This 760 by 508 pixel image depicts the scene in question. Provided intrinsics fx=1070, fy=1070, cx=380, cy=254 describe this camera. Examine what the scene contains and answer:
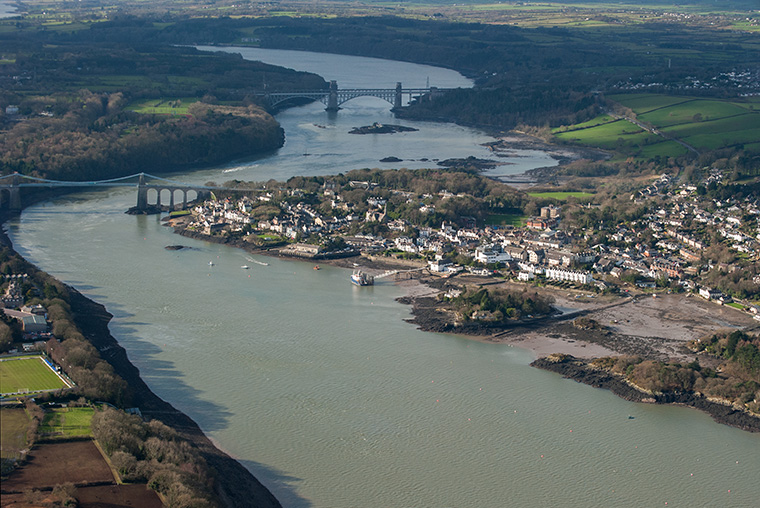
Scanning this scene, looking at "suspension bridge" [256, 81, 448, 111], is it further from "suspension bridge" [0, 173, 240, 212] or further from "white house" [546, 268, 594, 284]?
"white house" [546, 268, 594, 284]

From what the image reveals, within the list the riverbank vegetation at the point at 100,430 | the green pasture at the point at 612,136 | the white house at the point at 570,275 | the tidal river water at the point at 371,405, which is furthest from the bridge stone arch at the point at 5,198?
the green pasture at the point at 612,136

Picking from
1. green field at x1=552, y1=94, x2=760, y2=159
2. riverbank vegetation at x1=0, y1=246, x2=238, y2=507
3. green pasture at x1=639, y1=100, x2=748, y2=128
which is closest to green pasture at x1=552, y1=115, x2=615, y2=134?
green field at x1=552, y1=94, x2=760, y2=159

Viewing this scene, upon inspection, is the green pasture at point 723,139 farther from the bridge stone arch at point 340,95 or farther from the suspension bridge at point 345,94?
the bridge stone arch at point 340,95

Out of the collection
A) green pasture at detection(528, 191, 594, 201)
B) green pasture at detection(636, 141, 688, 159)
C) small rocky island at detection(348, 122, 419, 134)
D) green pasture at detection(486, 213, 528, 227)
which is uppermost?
green pasture at detection(636, 141, 688, 159)

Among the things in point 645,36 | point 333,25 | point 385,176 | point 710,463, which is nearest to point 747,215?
point 385,176

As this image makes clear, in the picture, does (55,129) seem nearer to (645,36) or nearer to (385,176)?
(385,176)

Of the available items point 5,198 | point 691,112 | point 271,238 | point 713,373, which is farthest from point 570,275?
point 691,112
